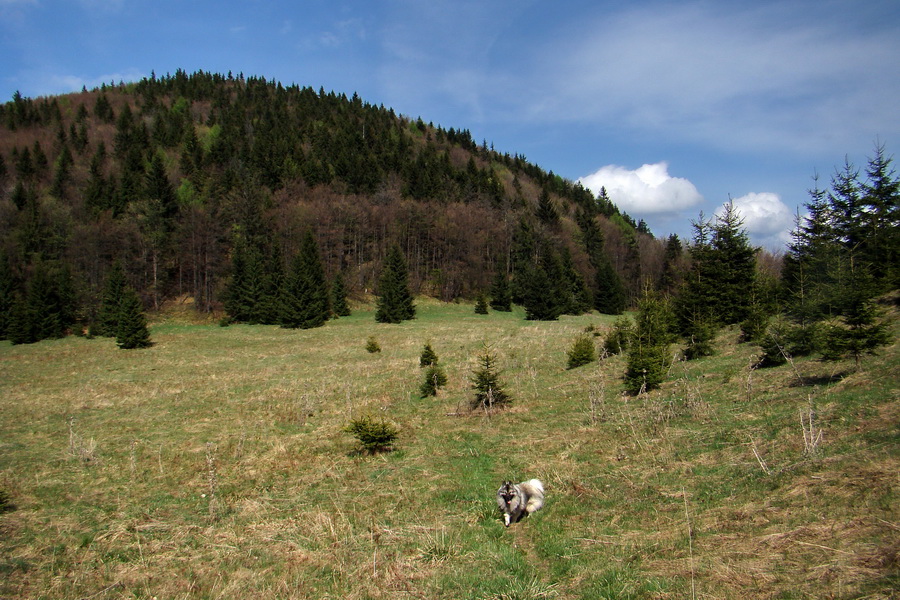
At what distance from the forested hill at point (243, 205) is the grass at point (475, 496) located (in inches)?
1726

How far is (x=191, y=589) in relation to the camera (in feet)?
18.3

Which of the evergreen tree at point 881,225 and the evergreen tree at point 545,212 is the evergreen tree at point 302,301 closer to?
the evergreen tree at point 881,225

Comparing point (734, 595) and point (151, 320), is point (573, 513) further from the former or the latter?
point (151, 320)

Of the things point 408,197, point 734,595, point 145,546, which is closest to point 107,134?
point 408,197

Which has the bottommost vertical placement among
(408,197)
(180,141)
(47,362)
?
(47,362)

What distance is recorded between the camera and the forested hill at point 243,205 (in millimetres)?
55875

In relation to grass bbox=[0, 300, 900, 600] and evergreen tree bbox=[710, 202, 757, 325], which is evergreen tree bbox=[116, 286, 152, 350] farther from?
evergreen tree bbox=[710, 202, 757, 325]

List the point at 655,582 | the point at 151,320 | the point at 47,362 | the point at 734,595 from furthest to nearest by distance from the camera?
the point at 151,320, the point at 47,362, the point at 655,582, the point at 734,595

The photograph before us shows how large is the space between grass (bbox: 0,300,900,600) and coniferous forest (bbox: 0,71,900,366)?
13.4 ft

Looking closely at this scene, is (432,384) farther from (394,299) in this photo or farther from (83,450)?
(394,299)

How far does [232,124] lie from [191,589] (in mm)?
113497

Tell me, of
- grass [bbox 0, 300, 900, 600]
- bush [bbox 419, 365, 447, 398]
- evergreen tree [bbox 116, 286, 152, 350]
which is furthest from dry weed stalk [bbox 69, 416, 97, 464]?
evergreen tree [bbox 116, 286, 152, 350]

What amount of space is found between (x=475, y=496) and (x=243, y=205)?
6584 centimetres

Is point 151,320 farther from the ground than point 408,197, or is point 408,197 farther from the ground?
point 408,197
